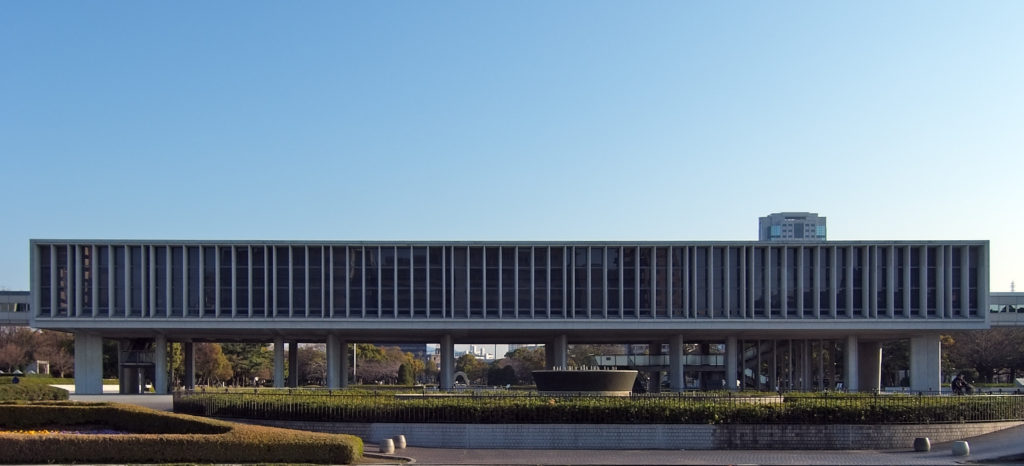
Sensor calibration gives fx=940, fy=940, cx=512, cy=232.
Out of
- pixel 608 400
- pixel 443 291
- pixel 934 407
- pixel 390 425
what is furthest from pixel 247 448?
pixel 443 291

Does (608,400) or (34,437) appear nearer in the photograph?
(34,437)

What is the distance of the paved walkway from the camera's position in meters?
27.0

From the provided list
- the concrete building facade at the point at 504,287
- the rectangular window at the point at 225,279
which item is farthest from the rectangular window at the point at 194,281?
the rectangular window at the point at 225,279

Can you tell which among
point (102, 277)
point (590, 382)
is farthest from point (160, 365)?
point (590, 382)

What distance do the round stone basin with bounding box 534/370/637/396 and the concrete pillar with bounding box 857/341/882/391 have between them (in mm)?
42389

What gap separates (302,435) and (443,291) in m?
37.4

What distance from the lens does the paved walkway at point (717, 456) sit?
26969 millimetres

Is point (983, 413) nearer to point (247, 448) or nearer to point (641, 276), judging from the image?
point (247, 448)

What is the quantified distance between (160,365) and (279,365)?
8.11 m

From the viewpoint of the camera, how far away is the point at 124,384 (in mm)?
69750

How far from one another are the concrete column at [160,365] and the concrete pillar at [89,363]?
3.73 meters

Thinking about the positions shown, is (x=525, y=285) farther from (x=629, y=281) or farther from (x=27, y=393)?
(x=27, y=393)

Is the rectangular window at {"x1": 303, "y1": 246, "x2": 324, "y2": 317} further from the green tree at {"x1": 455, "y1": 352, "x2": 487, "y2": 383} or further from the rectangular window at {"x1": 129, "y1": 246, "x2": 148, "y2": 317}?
the green tree at {"x1": 455, "y1": 352, "x2": 487, "y2": 383}

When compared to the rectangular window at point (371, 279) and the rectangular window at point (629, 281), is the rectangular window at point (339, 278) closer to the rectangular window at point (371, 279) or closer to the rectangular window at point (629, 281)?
the rectangular window at point (371, 279)
